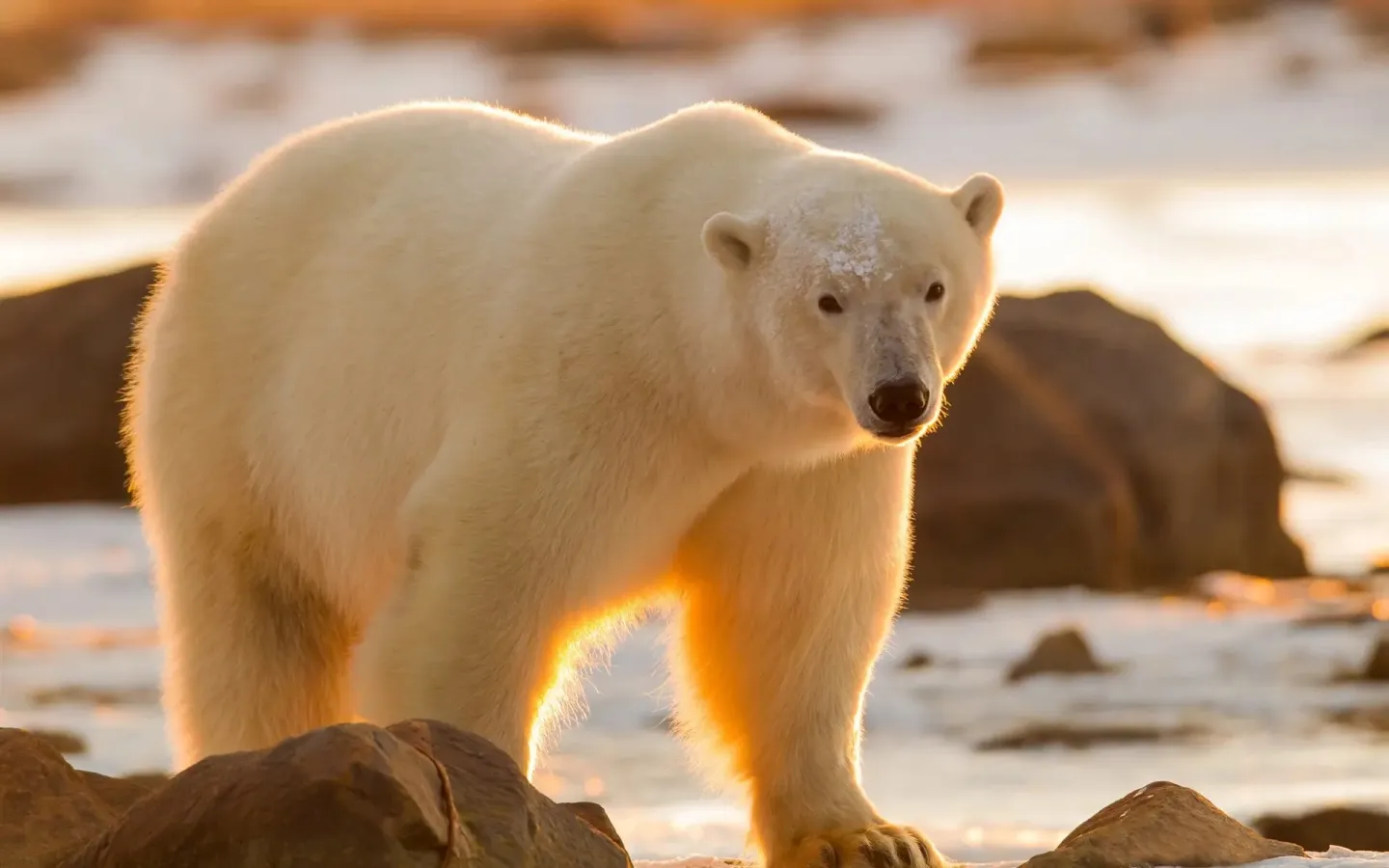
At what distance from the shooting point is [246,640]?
5.23m

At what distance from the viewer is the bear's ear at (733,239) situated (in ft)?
13.9

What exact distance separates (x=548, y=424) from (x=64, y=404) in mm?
9386

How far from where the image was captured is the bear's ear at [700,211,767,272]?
424cm

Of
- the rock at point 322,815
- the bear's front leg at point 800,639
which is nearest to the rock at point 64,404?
the bear's front leg at point 800,639

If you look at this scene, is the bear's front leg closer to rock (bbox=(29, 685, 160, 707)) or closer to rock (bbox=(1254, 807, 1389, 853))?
rock (bbox=(1254, 807, 1389, 853))

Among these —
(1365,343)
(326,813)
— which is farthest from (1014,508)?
(1365,343)

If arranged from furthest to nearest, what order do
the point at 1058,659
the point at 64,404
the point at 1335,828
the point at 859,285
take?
the point at 64,404 → the point at 1058,659 → the point at 1335,828 → the point at 859,285

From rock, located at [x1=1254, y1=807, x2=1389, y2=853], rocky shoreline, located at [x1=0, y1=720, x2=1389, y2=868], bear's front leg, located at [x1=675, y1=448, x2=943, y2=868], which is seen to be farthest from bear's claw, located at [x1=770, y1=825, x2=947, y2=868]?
rock, located at [x1=1254, y1=807, x2=1389, y2=853]

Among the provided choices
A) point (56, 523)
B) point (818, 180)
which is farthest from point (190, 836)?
point (56, 523)

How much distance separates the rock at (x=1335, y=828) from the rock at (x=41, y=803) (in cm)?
344

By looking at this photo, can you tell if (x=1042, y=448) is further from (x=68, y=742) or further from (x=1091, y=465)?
(x=68, y=742)

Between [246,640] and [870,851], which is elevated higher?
[246,640]

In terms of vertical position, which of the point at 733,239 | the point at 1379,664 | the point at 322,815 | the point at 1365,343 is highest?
the point at 1365,343

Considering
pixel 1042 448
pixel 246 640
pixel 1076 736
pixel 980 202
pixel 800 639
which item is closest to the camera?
pixel 980 202
